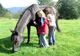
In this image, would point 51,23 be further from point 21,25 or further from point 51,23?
point 21,25

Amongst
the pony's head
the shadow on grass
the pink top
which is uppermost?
the pink top

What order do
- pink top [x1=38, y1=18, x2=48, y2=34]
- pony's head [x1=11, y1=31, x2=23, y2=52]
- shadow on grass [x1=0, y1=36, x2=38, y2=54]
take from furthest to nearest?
1. shadow on grass [x1=0, y1=36, x2=38, y2=54]
2. pink top [x1=38, y1=18, x2=48, y2=34]
3. pony's head [x1=11, y1=31, x2=23, y2=52]

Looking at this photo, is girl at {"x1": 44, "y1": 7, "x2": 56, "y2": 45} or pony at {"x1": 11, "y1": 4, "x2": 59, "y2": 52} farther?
girl at {"x1": 44, "y1": 7, "x2": 56, "y2": 45}

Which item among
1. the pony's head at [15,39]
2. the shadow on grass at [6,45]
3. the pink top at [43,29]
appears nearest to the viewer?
the pony's head at [15,39]

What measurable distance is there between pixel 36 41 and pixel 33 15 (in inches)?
73.8

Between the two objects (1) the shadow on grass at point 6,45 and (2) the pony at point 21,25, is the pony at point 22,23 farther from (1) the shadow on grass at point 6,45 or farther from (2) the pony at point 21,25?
(1) the shadow on grass at point 6,45

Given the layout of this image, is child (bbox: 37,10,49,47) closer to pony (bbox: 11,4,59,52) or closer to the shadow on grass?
pony (bbox: 11,4,59,52)

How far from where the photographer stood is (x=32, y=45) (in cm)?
1438

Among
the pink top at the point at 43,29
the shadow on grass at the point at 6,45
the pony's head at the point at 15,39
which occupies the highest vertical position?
the pink top at the point at 43,29

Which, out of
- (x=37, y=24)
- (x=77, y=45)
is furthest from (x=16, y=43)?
(x=77, y=45)

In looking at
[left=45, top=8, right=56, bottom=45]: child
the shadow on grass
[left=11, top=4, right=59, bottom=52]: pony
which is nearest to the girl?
[left=45, top=8, right=56, bottom=45]: child

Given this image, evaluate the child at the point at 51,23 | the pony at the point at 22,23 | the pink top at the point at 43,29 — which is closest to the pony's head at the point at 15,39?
the pony at the point at 22,23

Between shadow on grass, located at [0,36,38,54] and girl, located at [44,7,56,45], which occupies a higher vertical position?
girl, located at [44,7,56,45]

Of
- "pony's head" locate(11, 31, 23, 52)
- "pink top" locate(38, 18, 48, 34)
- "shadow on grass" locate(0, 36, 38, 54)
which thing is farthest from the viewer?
"shadow on grass" locate(0, 36, 38, 54)
